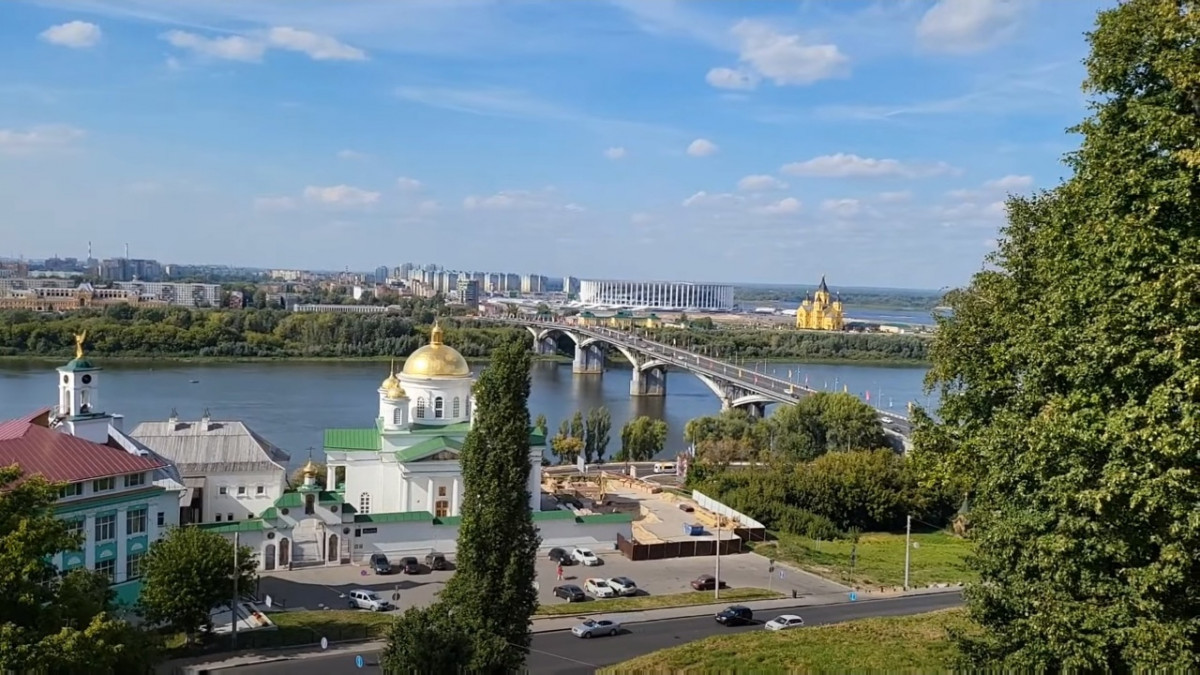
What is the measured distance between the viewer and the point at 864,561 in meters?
18.2

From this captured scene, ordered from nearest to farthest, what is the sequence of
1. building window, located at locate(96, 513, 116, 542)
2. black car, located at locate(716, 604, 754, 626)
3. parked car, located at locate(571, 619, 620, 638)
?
parked car, located at locate(571, 619, 620, 638) → building window, located at locate(96, 513, 116, 542) → black car, located at locate(716, 604, 754, 626)

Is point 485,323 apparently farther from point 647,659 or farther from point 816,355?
point 647,659

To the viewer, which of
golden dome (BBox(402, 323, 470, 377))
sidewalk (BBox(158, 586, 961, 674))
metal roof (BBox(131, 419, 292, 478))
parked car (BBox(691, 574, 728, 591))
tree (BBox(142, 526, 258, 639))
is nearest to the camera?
sidewalk (BBox(158, 586, 961, 674))

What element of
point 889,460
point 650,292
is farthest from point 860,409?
point 650,292

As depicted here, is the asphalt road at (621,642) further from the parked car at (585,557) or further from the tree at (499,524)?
the parked car at (585,557)

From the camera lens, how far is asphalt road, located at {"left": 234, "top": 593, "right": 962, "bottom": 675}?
11133mm

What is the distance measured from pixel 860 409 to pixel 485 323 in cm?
5111

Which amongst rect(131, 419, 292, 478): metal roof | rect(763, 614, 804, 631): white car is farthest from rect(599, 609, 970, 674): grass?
rect(131, 419, 292, 478): metal roof

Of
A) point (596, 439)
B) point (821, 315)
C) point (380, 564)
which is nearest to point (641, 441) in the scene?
point (596, 439)

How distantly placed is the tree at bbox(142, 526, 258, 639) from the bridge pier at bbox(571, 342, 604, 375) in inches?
1835

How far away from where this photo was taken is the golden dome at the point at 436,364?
19156mm

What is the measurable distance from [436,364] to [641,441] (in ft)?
36.9

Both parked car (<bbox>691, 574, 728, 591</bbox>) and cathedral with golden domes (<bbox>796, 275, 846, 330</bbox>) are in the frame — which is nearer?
parked car (<bbox>691, 574, 728, 591</bbox>)

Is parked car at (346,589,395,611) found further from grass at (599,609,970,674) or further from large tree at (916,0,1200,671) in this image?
large tree at (916,0,1200,671)
